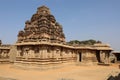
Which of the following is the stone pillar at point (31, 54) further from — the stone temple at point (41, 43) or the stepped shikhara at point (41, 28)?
the stepped shikhara at point (41, 28)

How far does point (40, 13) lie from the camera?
20.0m

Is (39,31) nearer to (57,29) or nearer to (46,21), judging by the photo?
(46,21)

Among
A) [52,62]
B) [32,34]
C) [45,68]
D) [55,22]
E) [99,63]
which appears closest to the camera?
[45,68]

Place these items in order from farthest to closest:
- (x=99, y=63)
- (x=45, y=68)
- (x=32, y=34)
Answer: (x=99, y=63)
(x=32, y=34)
(x=45, y=68)

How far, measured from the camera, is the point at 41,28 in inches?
723

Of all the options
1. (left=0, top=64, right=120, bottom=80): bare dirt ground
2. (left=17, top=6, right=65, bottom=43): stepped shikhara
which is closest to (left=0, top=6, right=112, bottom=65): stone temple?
(left=17, top=6, right=65, bottom=43): stepped shikhara

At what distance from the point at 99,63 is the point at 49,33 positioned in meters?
12.0

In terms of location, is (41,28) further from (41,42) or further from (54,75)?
(54,75)

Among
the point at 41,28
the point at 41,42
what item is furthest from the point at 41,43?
the point at 41,28

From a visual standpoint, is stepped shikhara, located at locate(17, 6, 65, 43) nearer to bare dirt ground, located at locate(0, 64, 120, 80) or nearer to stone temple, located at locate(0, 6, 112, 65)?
stone temple, located at locate(0, 6, 112, 65)

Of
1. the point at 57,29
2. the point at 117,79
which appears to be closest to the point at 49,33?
the point at 57,29

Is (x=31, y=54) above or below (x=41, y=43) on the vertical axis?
below

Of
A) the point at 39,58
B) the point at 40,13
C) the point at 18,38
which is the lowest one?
the point at 39,58

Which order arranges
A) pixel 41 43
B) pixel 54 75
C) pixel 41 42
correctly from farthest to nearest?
1. pixel 41 42
2. pixel 41 43
3. pixel 54 75
